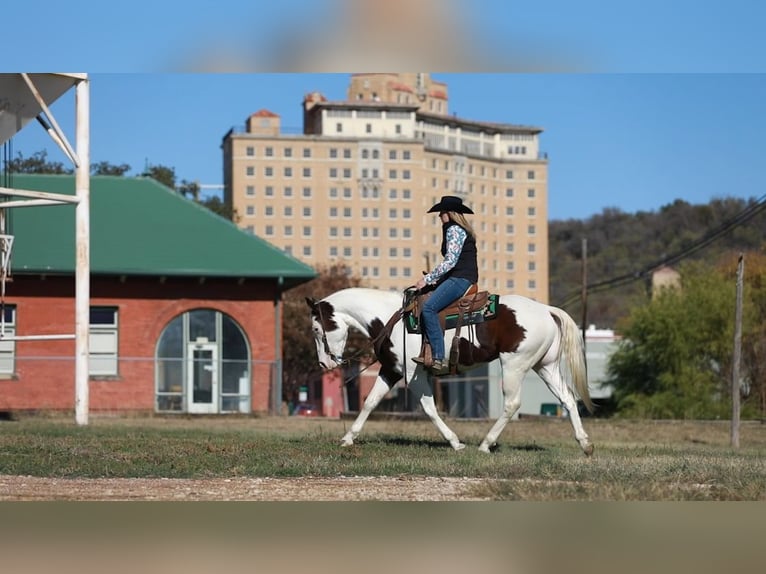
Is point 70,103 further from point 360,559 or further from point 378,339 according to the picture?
point 360,559

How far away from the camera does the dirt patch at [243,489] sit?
973 centimetres

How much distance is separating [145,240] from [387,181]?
25.1m

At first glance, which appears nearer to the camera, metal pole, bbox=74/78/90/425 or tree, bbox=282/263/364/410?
metal pole, bbox=74/78/90/425

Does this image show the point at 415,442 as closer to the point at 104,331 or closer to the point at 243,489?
the point at 243,489

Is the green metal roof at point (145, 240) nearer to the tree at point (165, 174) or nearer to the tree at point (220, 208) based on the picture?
the tree at point (165, 174)

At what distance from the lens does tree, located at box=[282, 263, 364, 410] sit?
61531 mm

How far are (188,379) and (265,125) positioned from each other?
73.1 feet

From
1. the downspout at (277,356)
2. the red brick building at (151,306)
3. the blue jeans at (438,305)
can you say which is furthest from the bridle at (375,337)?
the red brick building at (151,306)

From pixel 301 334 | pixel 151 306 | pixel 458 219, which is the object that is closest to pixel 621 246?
pixel 301 334

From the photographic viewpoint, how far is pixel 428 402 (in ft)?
43.8

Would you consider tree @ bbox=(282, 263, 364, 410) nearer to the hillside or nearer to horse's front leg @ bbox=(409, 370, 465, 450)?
the hillside

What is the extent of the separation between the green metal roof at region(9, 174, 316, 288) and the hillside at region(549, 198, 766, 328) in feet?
209

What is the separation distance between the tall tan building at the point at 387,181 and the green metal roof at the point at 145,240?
17.1ft

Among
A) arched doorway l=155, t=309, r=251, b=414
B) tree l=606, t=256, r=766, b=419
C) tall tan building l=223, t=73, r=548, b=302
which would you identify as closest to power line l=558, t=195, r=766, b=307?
tall tan building l=223, t=73, r=548, b=302
